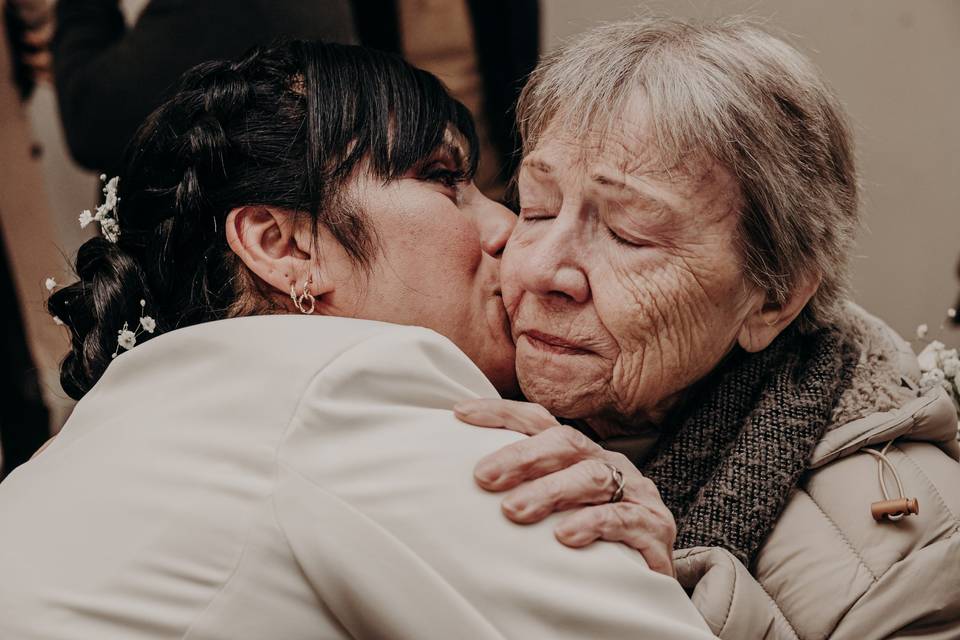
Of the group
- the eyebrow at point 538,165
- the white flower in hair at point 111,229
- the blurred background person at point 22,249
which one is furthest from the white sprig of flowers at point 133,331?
the blurred background person at point 22,249

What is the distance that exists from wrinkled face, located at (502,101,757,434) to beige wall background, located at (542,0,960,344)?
166 centimetres

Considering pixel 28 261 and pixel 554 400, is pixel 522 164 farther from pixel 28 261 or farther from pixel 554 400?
pixel 28 261

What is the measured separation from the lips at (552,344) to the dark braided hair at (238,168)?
35 cm

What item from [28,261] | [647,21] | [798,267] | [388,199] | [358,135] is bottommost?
[28,261]

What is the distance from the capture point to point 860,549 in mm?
1750

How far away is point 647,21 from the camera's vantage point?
6.53ft

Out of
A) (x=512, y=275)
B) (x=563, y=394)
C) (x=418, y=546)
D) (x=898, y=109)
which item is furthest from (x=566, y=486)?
(x=898, y=109)

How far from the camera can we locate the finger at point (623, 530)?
1300 millimetres

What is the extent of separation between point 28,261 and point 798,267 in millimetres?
2474

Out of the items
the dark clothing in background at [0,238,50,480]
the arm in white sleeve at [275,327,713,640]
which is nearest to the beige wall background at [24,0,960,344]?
the dark clothing in background at [0,238,50,480]

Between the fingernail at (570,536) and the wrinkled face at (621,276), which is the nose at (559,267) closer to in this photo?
the wrinkled face at (621,276)

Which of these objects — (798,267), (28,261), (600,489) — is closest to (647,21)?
(798,267)

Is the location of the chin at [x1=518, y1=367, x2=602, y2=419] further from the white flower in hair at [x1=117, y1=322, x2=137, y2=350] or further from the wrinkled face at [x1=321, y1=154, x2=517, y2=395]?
the white flower in hair at [x1=117, y1=322, x2=137, y2=350]

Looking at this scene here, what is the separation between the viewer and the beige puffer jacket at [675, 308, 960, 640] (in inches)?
65.5
